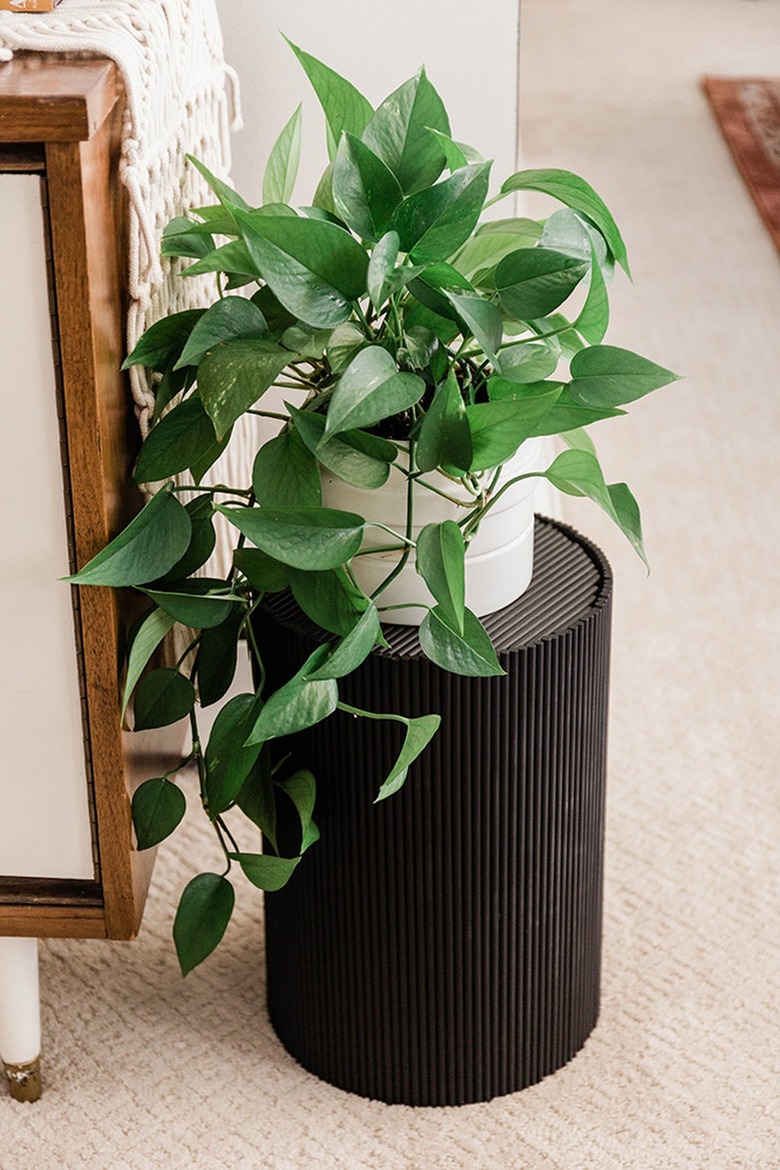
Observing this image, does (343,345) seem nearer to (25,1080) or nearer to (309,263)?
(309,263)

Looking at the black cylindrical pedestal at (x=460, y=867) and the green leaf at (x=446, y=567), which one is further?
the black cylindrical pedestal at (x=460, y=867)

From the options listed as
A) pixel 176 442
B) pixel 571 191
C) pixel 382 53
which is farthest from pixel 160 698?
pixel 382 53

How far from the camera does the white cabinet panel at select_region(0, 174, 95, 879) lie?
74 centimetres

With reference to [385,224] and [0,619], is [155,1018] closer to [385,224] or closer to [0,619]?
[0,619]

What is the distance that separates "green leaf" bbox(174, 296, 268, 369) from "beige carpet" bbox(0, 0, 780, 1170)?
0.52 meters

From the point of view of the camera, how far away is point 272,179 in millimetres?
885

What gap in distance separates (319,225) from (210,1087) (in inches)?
23.9

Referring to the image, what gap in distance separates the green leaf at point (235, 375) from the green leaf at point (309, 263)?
0.04 metres

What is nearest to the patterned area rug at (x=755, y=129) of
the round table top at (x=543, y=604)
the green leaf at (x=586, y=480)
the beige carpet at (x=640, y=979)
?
the beige carpet at (x=640, y=979)

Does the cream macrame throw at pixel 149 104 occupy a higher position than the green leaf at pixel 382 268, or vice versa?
the cream macrame throw at pixel 149 104

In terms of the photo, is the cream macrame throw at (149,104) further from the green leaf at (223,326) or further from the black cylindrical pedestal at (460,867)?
the black cylindrical pedestal at (460,867)

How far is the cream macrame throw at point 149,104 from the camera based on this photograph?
0.79 meters

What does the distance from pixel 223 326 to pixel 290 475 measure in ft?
0.28

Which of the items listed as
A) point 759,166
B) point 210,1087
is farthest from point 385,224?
point 759,166
